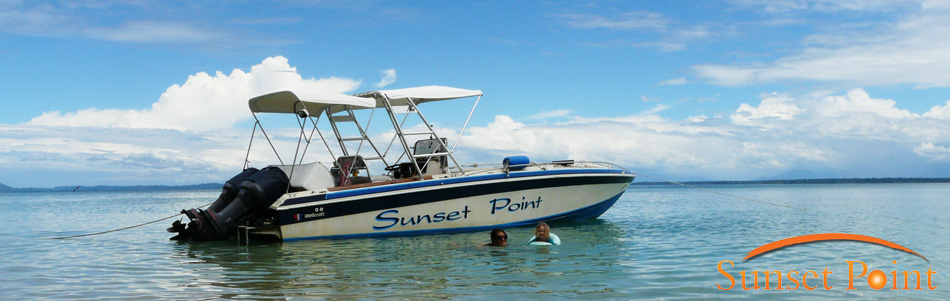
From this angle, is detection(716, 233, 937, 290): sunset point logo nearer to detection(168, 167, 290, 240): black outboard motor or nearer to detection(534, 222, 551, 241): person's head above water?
detection(534, 222, 551, 241): person's head above water

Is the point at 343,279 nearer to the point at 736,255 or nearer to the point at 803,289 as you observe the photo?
the point at 803,289

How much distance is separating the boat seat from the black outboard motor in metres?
0.15

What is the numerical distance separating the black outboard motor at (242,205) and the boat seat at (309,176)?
0.15 metres

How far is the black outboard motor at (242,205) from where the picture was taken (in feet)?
36.7

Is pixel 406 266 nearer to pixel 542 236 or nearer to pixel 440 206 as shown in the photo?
pixel 542 236

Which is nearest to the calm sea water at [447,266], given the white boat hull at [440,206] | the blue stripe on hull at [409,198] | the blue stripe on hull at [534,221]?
the blue stripe on hull at [534,221]

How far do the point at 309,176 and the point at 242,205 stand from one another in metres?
1.16

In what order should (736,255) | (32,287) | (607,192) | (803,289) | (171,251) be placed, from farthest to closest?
(607,192), (171,251), (736,255), (32,287), (803,289)

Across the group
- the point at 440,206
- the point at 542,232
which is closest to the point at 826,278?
the point at 542,232

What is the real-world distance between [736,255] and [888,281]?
2.51 m

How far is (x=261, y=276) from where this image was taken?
8117 millimetres

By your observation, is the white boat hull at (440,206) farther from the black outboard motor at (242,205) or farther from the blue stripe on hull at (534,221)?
the black outboard motor at (242,205)

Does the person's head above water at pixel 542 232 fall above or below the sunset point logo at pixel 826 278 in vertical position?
above

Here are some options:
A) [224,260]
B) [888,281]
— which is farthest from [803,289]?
[224,260]
